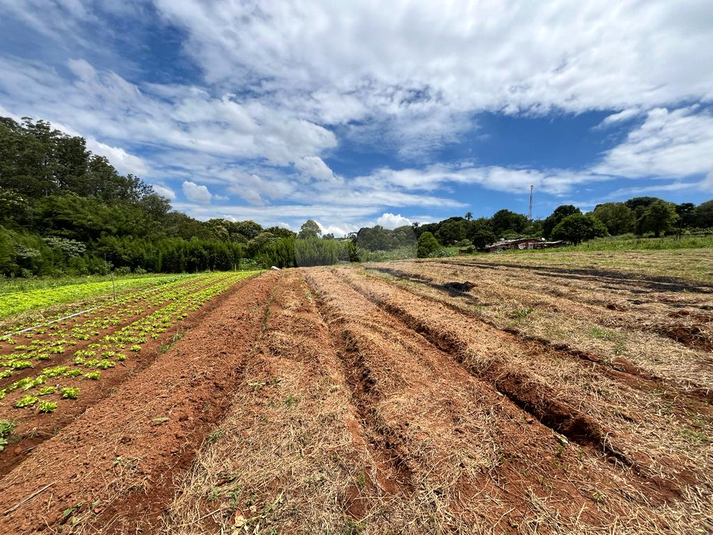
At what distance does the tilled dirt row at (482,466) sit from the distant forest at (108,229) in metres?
27.9

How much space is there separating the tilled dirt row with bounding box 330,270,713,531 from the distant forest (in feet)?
94.9

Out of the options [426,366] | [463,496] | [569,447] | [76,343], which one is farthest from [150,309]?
[569,447]

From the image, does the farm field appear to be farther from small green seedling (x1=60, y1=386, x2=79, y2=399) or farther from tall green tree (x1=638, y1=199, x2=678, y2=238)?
tall green tree (x1=638, y1=199, x2=678, y2=238)

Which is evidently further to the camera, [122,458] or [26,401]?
[26,401]

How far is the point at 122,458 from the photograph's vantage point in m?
2.78

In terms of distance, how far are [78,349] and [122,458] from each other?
16.7 feet

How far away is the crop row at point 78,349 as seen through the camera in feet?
13.9

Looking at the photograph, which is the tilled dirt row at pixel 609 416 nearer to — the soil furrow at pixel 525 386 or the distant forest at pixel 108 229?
the soil furrow at pixel 525 386

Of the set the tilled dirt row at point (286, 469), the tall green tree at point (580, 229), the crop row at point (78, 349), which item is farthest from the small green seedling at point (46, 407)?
the tall green tree at point (580, 229)

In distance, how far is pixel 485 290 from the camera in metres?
10.1

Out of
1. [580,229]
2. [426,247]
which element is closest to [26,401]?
[426,247]

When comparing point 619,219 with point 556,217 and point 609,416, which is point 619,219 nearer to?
point 556,217

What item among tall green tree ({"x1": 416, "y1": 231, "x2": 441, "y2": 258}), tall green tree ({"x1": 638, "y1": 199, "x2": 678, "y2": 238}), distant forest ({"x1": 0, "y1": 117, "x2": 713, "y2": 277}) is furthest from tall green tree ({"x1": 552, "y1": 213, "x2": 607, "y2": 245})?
tall green tree ({"x1": 416, "y1": 231, "x2": 441, "y2": 258})

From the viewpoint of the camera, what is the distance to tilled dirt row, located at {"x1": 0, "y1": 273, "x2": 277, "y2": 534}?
225 centimetres
